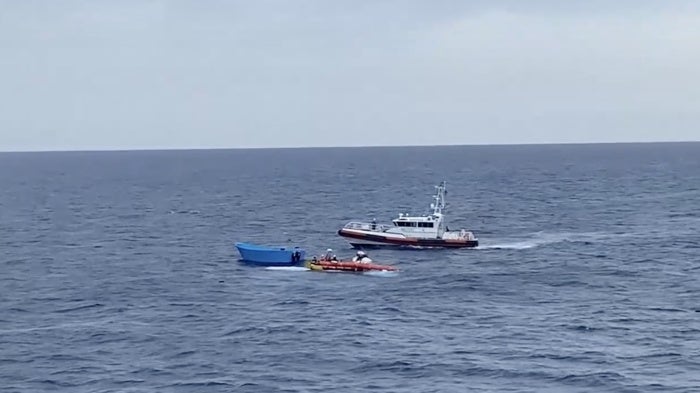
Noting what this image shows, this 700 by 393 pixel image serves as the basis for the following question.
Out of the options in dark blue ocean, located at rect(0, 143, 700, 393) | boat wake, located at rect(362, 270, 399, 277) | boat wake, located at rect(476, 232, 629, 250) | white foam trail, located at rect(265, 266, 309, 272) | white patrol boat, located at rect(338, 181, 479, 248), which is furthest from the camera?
white patrol boat, located at rect(338, 181, 479, 248)

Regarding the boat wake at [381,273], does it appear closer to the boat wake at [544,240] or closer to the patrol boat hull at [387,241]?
the patrol boat hull at [387,241]

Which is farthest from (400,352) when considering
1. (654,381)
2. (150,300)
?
(150,300)

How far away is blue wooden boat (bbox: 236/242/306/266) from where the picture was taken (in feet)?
311

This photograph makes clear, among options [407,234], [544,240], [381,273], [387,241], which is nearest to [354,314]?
[381,273]

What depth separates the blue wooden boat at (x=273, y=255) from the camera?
94688 mm

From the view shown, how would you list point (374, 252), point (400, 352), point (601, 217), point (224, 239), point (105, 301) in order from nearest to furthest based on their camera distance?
point (400, 352) < point (105, 301) < point (374, 252) < point (224, 239) < point (601, 217)

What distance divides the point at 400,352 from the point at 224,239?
66.3 metres

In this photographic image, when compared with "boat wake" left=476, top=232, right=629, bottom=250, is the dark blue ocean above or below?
below

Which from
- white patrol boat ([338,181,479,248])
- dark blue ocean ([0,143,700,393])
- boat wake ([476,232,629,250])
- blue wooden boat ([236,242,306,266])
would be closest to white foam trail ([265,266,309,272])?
dark blue ocean ([0,143,700,393])

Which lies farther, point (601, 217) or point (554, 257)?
point (601, 217)

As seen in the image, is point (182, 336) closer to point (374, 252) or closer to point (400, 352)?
point (400, 352)

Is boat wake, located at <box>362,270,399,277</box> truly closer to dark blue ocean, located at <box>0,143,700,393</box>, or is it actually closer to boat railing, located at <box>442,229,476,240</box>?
dark blue ocean, located at <box>0,143,700,393</box>

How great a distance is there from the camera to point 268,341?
208ft

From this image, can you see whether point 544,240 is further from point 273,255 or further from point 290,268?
point 273,255
